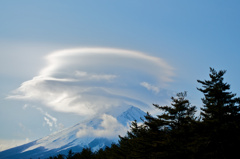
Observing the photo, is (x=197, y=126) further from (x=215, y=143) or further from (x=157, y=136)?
(x=157, y=136)

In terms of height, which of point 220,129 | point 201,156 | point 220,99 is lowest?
point 201,156

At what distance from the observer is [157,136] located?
23.0 meters

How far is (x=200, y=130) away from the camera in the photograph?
1980cm

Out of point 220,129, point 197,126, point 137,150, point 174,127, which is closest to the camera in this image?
point 220,129

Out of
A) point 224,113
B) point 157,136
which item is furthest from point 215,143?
A: point 157,136

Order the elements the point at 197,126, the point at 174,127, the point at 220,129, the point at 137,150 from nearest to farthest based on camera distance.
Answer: the point at 220,129, the point at 197,126, the point at 174,127, the point at 137,150

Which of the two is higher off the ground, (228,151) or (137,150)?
(137,150)

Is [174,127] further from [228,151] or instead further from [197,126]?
[228,151]

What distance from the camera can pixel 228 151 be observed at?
18312 mm

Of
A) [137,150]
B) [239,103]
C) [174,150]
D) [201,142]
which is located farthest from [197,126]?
[137,150]

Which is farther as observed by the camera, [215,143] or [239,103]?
[239,103]

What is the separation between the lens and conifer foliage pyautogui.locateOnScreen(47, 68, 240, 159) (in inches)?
719

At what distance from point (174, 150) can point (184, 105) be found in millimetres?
4568

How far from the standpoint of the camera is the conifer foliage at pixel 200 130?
18250 millimetres
